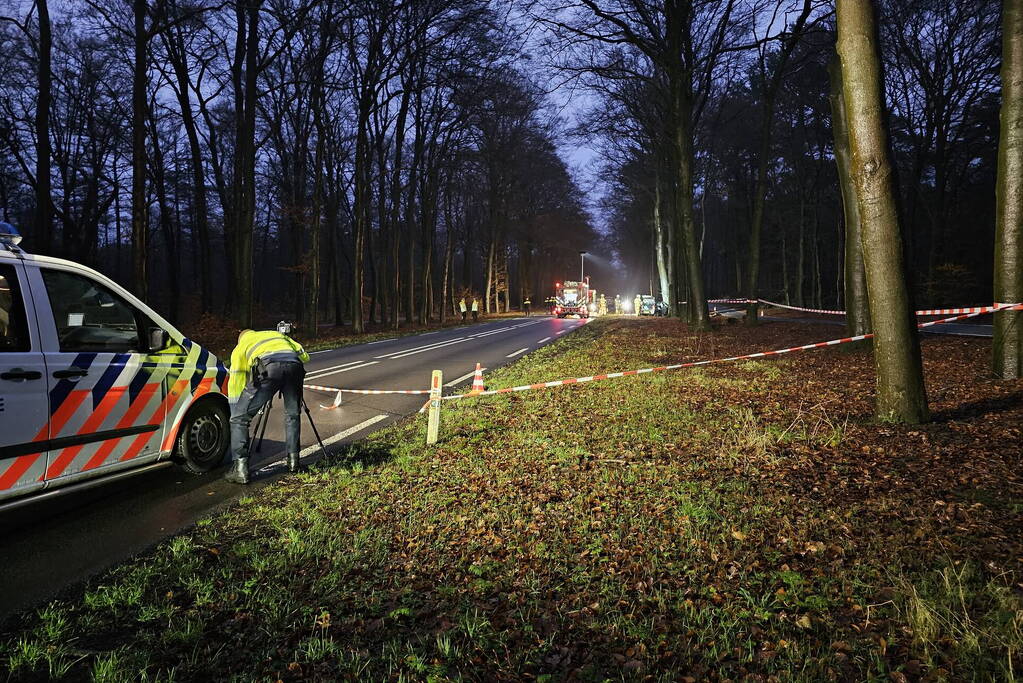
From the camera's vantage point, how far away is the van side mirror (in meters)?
4.72

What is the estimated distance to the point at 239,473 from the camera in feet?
16.8

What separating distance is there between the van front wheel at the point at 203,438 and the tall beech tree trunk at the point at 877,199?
22.1ft

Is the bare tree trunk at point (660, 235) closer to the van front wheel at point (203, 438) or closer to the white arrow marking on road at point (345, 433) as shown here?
the white arrow marking on road at point (345, 433)

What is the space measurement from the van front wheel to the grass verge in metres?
0.87

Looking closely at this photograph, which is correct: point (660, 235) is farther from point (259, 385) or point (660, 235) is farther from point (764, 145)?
point (259, 385)

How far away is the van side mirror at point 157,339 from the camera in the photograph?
15.5 ft

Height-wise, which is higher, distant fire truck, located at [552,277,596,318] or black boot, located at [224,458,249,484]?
distant fire truck, located at [552,277,596,318]

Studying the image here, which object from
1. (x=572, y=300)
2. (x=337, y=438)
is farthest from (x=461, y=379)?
(x=572, y=300)

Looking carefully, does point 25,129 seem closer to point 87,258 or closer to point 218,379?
point 87,258

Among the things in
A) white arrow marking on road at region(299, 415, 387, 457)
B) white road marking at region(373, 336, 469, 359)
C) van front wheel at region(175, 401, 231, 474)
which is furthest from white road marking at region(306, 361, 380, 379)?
van front wheel at region(175, 401, 231, 474)

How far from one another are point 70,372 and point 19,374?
1.21 ft

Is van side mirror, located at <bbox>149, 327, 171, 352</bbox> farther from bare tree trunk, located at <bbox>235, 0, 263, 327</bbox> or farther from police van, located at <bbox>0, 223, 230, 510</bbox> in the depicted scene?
bare tree trunk, located at <bbox>235, 0, 263, 327</bbox>

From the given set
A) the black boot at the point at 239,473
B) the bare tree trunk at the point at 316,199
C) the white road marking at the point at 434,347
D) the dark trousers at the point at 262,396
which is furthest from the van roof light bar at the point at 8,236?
the bare tree trunk at the point at 316,199

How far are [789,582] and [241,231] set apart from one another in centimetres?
1956
